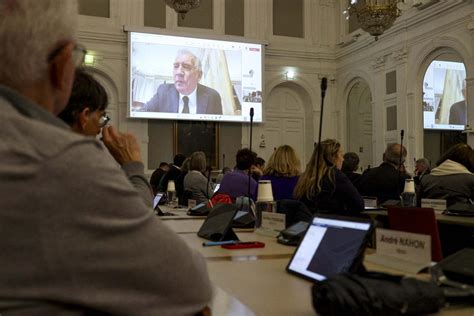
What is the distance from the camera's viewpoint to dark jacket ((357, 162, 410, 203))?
4.98 metres

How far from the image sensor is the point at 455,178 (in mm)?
4152

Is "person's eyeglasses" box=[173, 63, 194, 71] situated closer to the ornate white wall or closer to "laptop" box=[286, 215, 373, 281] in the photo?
the ornate white wall

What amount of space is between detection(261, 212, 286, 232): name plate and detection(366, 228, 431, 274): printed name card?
0.69m

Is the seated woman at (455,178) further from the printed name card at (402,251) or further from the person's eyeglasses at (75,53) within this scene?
the person's eyeglasses at (75,53)

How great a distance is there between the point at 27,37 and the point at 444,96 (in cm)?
1117

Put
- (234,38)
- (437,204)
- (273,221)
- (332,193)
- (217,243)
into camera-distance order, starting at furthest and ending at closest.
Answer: (234,38) < (437,204) < (332,193) < (273,221) < (217,243)

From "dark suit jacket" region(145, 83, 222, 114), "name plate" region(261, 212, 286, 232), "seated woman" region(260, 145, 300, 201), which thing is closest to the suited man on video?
"dark suit jacket" region(145, 83, 222, 114)

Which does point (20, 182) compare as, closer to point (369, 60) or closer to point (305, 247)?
point (305, 247)

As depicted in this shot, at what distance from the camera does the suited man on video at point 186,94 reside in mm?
10891

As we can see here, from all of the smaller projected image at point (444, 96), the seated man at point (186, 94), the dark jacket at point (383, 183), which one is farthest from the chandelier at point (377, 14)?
the seated man at point (186, 94)

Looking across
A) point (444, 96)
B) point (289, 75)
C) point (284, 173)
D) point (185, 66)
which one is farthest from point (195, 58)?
point (284, 173)

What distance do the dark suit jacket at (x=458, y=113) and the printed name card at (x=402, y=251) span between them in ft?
33.7

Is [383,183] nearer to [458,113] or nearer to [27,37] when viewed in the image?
[27,37]

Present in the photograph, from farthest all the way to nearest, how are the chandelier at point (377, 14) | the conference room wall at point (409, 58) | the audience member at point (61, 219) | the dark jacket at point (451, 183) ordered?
the conference room wall at point (409, 58), the chandelier at point (377, 14), the dark jacket at point (451, 183), the audience member at point (61, 219)
